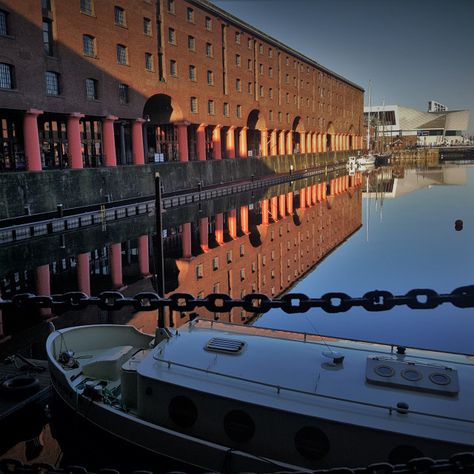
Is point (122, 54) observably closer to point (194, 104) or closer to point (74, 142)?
point (74, 142)

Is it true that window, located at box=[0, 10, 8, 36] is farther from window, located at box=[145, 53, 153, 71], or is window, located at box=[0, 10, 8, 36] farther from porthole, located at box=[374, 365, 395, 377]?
porthole, located at box=[374, 365, 395, 377]

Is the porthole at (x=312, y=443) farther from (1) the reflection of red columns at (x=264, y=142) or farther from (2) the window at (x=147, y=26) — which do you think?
(1) the reflection of red columns at (x=264, y=142)

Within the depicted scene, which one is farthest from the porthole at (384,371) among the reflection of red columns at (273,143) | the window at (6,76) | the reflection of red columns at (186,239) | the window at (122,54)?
the reflection of red columns at (273,143)

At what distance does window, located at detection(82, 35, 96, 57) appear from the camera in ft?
111

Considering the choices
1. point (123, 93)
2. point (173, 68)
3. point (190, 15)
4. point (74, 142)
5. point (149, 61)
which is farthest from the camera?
point (190, 15)

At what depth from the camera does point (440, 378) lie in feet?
20.3

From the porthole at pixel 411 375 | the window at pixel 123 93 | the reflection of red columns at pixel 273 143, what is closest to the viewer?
the porthole at pixel 411 375

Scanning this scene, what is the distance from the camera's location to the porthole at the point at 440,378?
6.11m

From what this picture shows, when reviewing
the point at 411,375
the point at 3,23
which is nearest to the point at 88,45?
the point at 3,23

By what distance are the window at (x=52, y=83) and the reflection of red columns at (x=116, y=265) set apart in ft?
41.1

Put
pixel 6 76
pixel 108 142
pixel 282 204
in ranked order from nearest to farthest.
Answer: pixel 6 76, pixel 108 142, pixel 282 204

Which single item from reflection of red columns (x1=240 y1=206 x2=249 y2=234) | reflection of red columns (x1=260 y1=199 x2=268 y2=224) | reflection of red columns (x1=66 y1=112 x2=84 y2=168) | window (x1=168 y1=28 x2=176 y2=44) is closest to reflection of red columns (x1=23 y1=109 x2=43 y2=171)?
reflection of red columns (x1=66 y1=112 x2=84 y2=168)

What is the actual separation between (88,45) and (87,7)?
7.67ft

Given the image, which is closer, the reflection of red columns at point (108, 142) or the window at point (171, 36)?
the reflection of red columns at point (108, 142)
